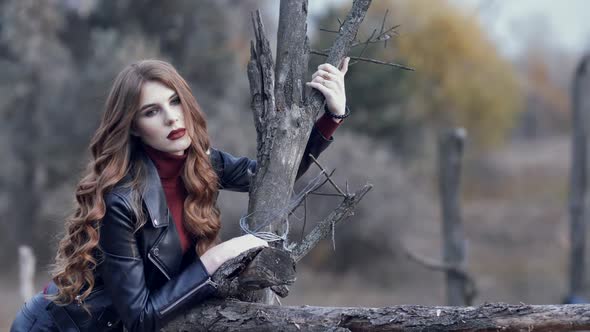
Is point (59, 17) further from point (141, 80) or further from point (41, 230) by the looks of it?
point (141, 80)

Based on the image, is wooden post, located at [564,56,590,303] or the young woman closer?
the young woman

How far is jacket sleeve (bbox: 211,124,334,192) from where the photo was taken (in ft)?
8.99

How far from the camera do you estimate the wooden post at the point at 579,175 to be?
7488mm

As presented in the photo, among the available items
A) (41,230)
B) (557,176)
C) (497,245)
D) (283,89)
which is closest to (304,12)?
(283,89)

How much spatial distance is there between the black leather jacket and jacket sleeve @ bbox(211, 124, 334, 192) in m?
0.35

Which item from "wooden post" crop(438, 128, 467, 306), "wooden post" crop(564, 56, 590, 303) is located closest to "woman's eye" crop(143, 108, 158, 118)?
"wooden post" crop(438, 128, 467, 306)

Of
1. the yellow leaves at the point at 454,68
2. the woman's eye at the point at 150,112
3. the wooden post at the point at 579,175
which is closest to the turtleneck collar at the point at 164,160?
the woman's eye at the point at 150,112

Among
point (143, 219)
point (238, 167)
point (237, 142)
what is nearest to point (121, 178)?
point (143, 219)

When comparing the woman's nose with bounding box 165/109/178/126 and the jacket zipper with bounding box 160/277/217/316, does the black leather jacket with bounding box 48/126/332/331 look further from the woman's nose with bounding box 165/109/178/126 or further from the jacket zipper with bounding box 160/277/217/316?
the woman's nose with bounding box 165/109/178/126

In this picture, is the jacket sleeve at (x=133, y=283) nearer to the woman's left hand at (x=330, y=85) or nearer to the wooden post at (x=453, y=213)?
the woman's left hand at (x=330, y=85)

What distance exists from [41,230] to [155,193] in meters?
12.0

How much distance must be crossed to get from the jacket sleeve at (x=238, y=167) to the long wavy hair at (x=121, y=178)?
18 cm

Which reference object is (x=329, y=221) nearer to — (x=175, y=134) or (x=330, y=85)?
(x=330, y=85)

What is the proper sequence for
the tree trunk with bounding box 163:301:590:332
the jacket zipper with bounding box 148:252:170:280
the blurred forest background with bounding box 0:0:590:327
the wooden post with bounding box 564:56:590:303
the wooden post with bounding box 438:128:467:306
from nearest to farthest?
the tree trunk with bounding box 163:301:590:332
the jacket zipper with bounding box 148:252:170:280
the wooden post with bounding box 438:128:467:306
the wooden post with bounding box 564:56:590:303
the blurred forest background with bounding box 0:0:590:327
